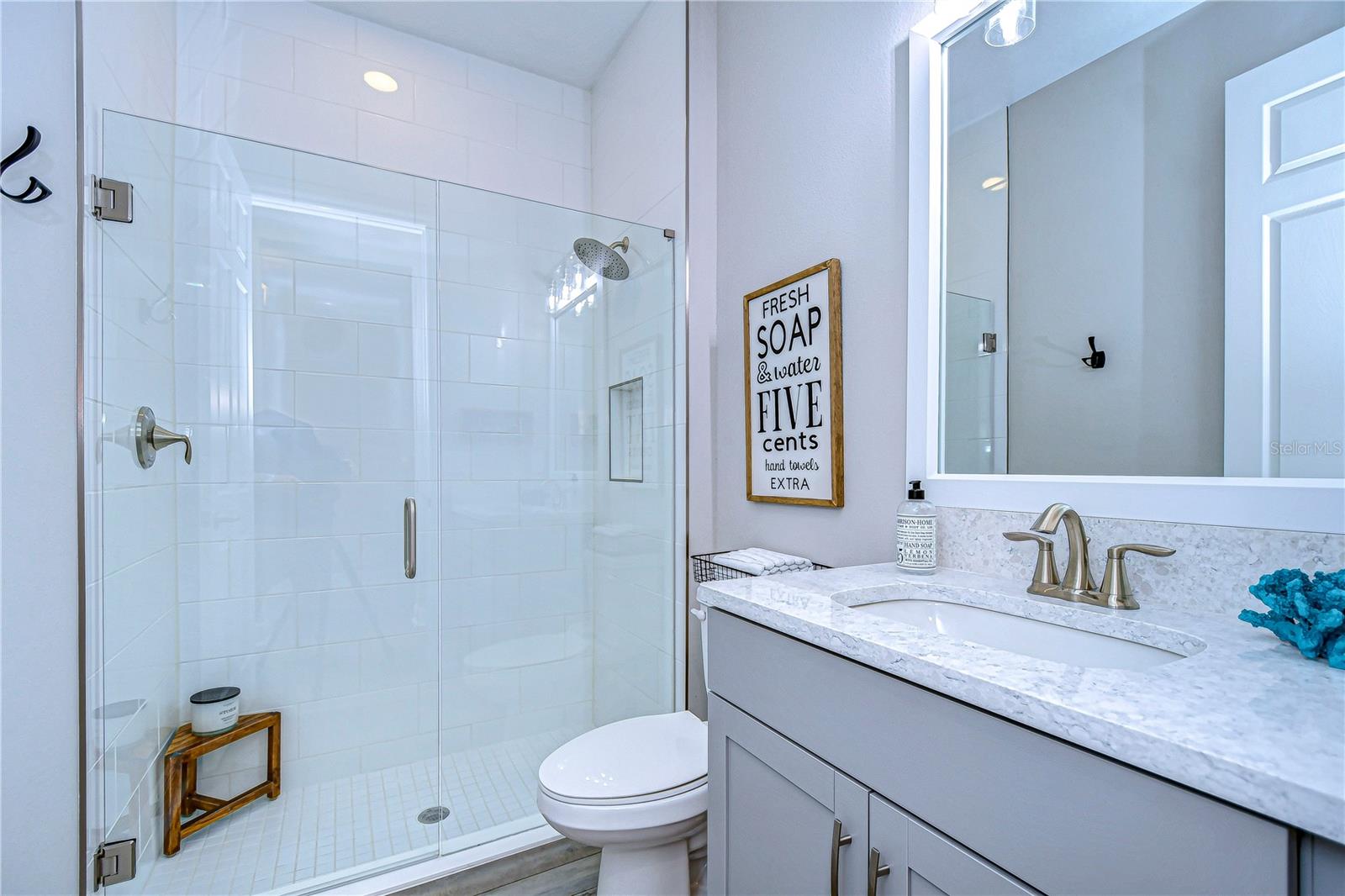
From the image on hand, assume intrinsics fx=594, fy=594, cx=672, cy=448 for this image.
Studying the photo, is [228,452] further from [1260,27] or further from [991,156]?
[1260,27]

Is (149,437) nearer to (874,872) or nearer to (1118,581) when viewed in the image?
(874,872)

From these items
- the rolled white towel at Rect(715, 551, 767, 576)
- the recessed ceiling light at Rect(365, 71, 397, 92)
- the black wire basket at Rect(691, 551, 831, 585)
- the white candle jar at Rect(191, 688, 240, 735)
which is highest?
the recessed ceiling light at Rect(365, 71, 397, 92)

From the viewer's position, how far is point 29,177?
1.09 metres

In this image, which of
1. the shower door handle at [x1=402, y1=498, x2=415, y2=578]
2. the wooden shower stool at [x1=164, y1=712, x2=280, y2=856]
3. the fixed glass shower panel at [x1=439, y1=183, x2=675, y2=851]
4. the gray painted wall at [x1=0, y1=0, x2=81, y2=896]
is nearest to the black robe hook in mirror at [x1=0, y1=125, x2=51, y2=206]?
the gray painted wall at [x1=0, y1=0, x2=81, y2=896]

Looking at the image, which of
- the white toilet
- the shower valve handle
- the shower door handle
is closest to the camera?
the white toilet

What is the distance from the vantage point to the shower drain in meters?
1.67

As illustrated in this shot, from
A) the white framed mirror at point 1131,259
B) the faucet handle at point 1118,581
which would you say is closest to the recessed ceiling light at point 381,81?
the white framed mirror at point 1131,259

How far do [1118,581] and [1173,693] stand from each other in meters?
0.40

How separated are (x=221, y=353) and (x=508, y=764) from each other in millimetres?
1525

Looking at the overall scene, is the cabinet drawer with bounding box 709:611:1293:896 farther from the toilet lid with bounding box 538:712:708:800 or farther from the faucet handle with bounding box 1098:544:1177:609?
the toilet lid with bounding box 538:712:708:800

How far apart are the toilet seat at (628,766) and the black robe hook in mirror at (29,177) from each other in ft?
4.89

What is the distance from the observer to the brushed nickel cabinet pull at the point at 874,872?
71 centimetres

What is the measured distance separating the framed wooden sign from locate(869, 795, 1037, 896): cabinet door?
834 millimetres

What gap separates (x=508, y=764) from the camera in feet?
6.15
